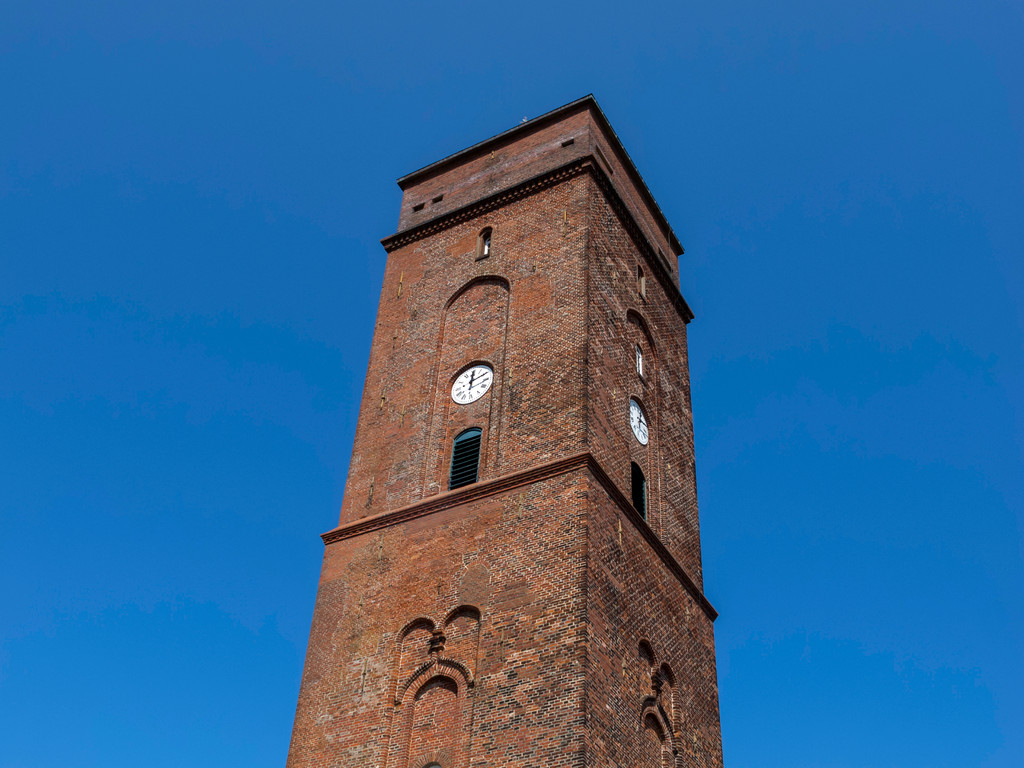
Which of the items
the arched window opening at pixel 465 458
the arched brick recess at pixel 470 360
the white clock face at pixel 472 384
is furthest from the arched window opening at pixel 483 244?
the arched window opening at pixel 465 458

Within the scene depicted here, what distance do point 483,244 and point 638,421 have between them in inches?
229

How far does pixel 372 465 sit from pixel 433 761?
681 cm

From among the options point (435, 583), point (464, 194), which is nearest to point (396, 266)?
point (464, 194)

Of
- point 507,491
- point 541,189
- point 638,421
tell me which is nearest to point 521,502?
point 507,491

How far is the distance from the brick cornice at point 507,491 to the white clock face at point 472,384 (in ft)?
8.64

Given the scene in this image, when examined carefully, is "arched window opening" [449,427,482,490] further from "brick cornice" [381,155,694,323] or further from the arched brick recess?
"brick cornice" [381,155,694,323]

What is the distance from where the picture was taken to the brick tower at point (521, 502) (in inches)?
691

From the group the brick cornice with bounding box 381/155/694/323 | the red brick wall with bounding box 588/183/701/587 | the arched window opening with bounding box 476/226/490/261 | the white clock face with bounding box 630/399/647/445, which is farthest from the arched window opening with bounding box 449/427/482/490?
the brick cornice with bounding box 381/155/694/323

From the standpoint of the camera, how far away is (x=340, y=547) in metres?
21.2

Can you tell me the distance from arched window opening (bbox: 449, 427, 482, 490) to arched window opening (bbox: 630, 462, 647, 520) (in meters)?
3.22

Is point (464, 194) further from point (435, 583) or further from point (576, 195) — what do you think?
point (435, 583)

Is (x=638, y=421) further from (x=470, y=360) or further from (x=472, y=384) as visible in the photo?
(x=470, y=360)

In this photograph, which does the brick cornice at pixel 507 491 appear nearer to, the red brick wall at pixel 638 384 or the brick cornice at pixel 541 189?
the red brick wall at pixel 638 384

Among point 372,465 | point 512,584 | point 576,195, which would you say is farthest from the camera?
point 576,195
